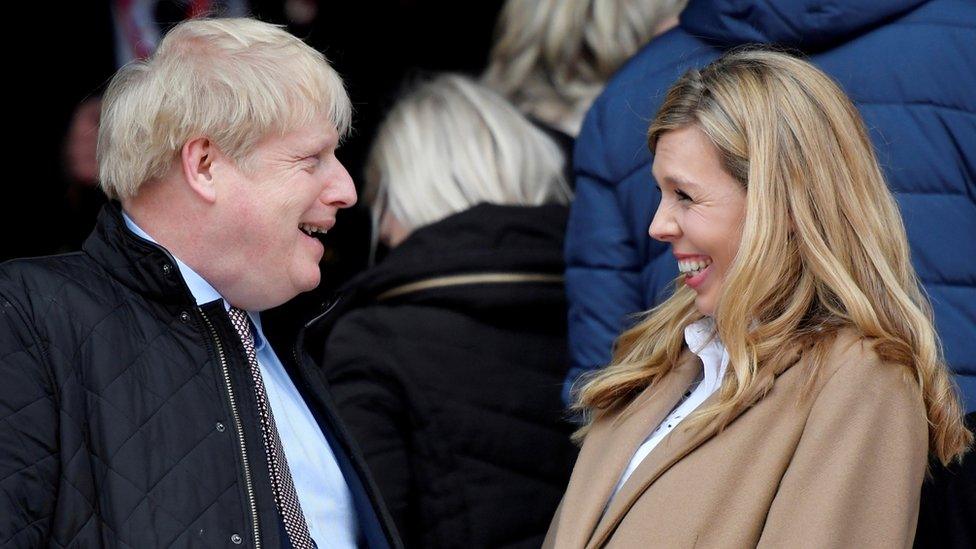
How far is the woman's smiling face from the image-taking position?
2293 mm

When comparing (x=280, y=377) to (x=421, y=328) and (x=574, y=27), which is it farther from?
(x=574, y=27)

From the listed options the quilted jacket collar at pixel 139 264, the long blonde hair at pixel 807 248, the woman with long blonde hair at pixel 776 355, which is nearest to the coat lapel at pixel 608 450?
the woman with long blonde hair at pixel 776 355

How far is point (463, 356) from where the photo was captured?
307 cm

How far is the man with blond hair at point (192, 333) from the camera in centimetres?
201

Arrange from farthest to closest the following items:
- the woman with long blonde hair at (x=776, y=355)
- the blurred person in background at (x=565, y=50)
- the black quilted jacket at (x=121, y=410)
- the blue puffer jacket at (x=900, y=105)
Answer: the blurred person in background at (x=565, y=50) < the blue puffer jacket at (x=900, y=105) < the woman with long blonde hair at (x=776, y=355) < the black quilted jacket at (x=121, y=410)

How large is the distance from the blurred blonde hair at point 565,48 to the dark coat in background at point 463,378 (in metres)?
0.62

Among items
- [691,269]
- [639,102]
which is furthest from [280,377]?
[639,102]

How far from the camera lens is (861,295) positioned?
218 centimetres

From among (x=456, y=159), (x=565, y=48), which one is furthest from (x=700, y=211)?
(x=565, y=48)

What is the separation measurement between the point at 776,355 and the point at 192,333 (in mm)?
900

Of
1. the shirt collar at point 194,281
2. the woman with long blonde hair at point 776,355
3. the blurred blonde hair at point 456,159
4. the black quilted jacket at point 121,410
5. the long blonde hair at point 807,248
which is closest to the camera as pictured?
the black quilted jacket at point 121,410

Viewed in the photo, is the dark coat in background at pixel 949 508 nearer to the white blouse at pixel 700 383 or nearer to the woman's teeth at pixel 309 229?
the white blouse at pixel 700 383

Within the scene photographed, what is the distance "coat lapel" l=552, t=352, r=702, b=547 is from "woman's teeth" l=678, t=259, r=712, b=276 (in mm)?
170

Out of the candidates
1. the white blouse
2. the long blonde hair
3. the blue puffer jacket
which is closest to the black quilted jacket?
the white blouse
